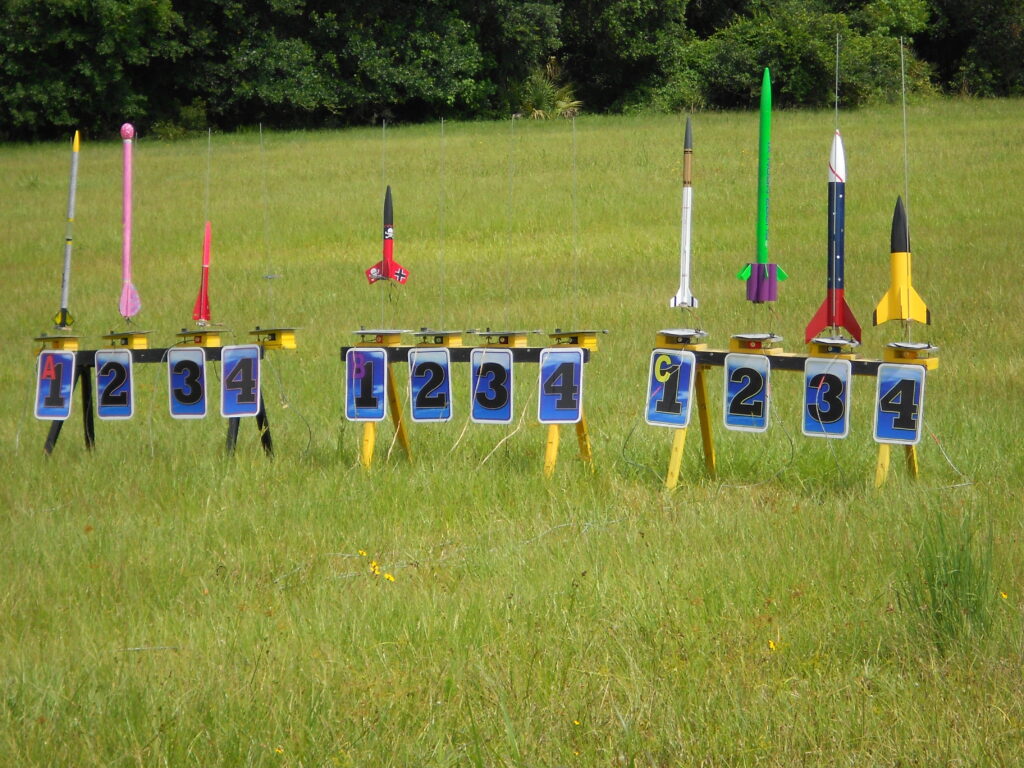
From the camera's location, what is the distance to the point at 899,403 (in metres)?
5.58

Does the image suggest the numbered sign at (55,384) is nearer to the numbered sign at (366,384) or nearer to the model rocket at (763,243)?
the numbered sign at (366,384)

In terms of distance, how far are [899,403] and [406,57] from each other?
34.2m

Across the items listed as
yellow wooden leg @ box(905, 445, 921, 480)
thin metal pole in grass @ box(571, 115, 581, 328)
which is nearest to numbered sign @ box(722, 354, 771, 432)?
yellow wooden leg @ box(905, 445, 921, 480)

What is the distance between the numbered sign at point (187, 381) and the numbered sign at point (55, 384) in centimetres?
65

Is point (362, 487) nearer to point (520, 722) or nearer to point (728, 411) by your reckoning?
point (728, 411)

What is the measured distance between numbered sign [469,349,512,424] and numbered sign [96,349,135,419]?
6.52ft

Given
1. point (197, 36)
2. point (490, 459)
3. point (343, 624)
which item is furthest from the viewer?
point (197, 36)

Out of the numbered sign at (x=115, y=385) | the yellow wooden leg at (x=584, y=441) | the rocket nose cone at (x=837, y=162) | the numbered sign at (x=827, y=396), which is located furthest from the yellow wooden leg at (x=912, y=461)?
the numbered sign at (x=115, y=385)

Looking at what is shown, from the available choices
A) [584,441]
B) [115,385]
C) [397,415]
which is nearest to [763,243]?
[584,441]

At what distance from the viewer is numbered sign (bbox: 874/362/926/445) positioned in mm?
5516

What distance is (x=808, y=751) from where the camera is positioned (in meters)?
3.44

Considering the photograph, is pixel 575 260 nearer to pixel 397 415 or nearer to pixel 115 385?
pixel 397 415

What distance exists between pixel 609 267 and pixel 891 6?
2665 cm

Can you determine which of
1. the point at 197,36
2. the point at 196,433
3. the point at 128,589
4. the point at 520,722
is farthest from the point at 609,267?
the point at 197,36
